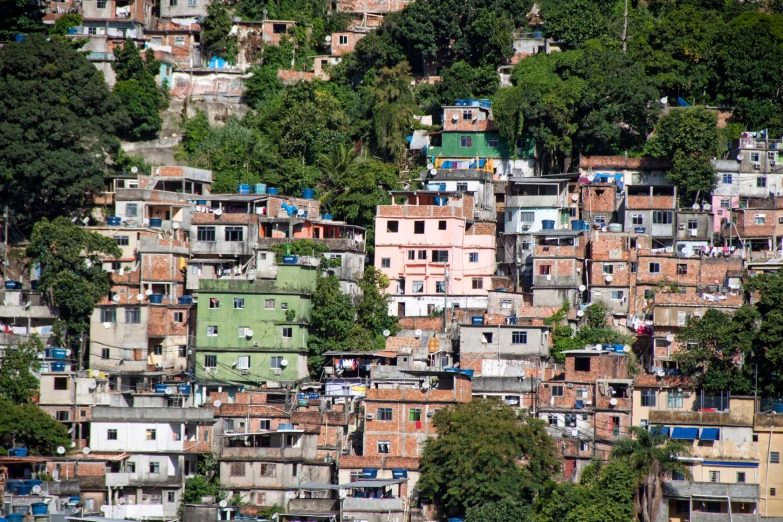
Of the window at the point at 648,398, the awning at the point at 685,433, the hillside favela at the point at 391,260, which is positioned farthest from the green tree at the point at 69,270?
the awning at the point at 685,433

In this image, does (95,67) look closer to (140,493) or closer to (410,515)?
(140,493)

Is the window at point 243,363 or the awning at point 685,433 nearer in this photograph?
the awning at point 685,433

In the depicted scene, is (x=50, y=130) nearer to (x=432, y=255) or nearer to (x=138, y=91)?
(x=138, y=91)

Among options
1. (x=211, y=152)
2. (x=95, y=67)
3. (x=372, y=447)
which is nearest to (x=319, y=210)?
(x=211, y=152)

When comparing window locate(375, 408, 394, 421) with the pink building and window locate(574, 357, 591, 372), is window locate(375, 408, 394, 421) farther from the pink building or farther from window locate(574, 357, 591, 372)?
the pink building

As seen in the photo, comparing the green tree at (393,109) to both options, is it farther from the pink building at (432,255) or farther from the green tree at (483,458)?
the green tree at (483,458)

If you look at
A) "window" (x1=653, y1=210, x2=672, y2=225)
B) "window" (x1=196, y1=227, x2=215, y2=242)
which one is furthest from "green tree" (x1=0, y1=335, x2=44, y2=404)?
"window" (x1=653, y1=210, x2=672, y2=225)

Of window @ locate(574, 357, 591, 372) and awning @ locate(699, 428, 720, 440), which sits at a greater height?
window @ locate(574, 357, 591, 372)
